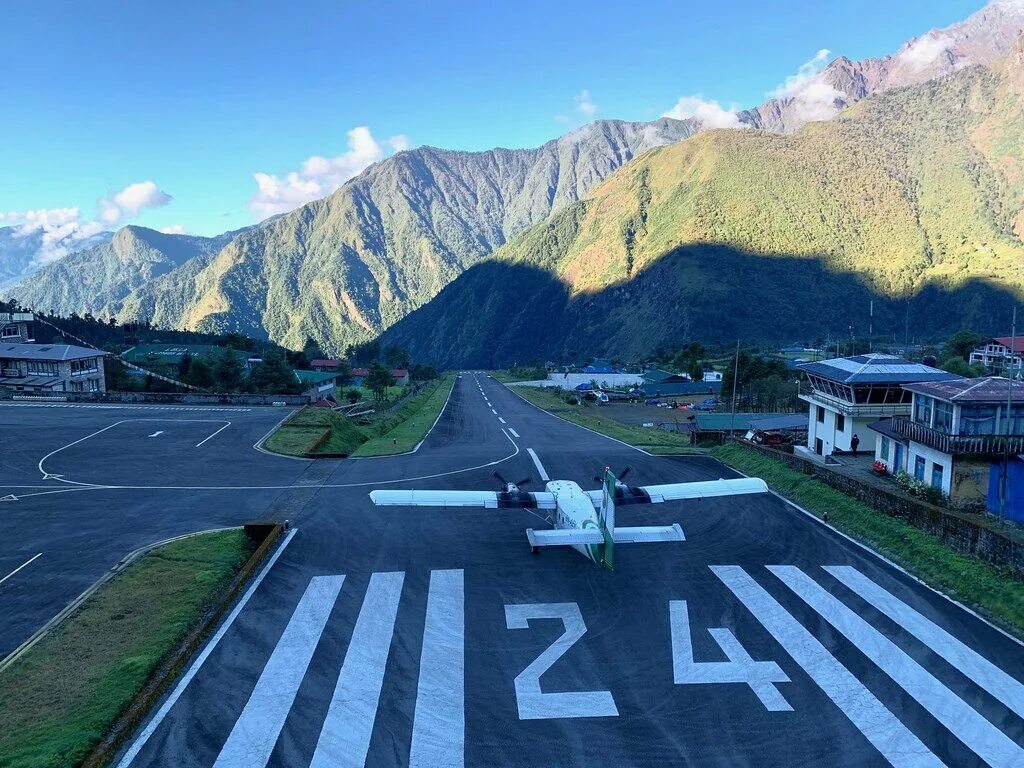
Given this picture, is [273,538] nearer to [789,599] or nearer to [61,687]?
[61,687]

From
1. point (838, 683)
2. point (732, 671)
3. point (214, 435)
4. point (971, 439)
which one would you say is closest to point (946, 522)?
point (971, 439)

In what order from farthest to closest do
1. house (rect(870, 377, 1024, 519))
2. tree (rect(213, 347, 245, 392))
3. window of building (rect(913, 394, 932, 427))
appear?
tree (rect(213, 347, 245, 392)) < window of building (rect(913, 394, 932, 427)) < house (rect(870, 377, 1024, 519))

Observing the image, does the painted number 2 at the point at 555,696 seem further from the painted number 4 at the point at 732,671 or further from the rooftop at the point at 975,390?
the rooftop at the point at 975,390

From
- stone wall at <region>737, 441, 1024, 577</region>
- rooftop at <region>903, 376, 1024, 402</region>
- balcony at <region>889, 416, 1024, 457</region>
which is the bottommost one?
stone wall at <region>737, 441, 1024, 577</region>

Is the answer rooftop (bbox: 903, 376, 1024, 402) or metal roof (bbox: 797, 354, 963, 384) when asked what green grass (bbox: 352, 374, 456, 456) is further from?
rooftop (bbox: 903, 376, 1024, 402)

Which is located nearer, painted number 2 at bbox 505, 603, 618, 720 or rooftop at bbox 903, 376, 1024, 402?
painted number 2 at bbox 505, 603, 618, 720

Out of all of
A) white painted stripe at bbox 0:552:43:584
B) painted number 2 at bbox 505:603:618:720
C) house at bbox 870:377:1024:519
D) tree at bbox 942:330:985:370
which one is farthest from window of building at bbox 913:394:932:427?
tree at bbox 942:330:985:370

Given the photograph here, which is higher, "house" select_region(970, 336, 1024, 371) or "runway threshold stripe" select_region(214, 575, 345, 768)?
"house" select_region(970, 336, 1024, 371)

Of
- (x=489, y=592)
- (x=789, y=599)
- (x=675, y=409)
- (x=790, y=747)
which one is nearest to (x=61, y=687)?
(x=489, y=592)
